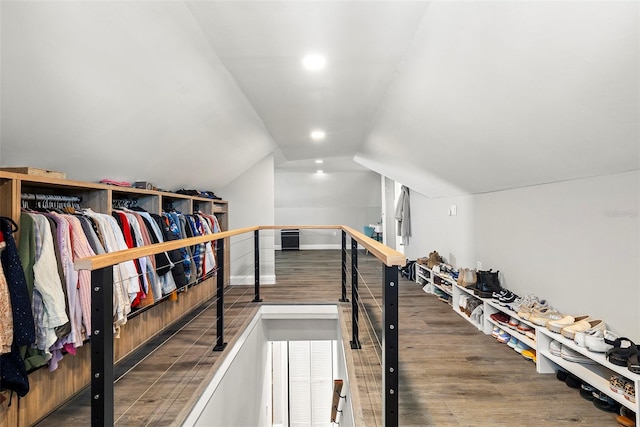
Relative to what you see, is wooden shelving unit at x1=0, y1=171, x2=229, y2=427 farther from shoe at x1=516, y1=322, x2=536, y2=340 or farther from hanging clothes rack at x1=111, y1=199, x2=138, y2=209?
shoe at x1=516, y1=322, x2=536, y2=340

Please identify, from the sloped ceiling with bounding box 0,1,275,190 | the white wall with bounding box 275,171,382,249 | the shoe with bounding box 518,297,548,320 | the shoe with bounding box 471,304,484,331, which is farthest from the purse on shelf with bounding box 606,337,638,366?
the white wall with bounding box 275,171,382,249

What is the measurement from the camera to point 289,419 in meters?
6.25

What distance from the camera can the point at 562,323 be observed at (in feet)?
6.85

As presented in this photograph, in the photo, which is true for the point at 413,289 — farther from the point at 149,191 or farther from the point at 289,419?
the point at 289,419

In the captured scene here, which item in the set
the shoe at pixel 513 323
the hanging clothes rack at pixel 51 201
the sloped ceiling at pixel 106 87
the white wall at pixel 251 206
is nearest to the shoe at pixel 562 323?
the shoe at pixel 513 323

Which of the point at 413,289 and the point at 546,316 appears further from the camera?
→ the point at 413,289

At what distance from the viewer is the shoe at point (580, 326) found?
1936 mm

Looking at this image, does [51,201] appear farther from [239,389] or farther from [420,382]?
[420,382]

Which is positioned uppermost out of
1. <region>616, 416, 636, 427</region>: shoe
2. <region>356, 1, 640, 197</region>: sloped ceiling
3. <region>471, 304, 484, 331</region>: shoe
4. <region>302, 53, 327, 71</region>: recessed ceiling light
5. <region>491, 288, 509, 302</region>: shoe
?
<region>302, 53, 327, 71</region>: recessed ceiling light

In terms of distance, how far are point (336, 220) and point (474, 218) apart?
5248 mm

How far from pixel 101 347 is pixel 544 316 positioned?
268 cm

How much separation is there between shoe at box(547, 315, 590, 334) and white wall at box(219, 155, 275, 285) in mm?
3434

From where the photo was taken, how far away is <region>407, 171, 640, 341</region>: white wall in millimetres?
1804

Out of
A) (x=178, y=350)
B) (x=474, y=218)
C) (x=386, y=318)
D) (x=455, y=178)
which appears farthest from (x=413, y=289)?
(x=386, y=318)
